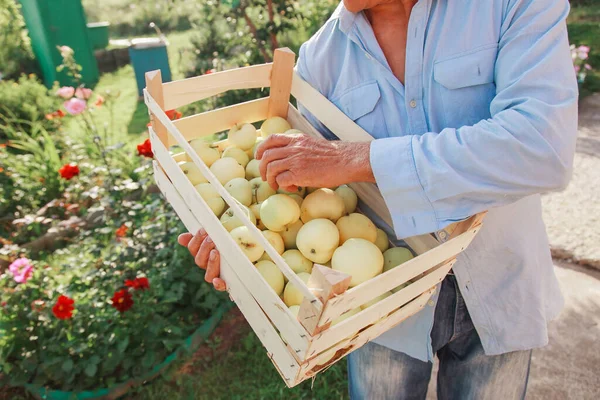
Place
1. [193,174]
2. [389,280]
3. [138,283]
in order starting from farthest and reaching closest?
[138,283] < [193,174] < [389,280]

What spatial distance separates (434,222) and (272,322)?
0.42 meters

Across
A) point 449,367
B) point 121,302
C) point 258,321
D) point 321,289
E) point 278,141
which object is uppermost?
point 278,141

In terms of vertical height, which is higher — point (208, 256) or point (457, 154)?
point (457, 154)

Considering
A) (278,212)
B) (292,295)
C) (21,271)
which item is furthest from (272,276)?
(21,271)

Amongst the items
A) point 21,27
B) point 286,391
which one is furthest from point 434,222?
point 21,27

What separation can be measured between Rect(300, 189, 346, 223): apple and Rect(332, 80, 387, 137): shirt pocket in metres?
0.22

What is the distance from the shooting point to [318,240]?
1.17m

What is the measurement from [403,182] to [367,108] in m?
0.35

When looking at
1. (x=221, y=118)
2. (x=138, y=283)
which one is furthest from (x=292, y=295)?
(x=138, y=283)

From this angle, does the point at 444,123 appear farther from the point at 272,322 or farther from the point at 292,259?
the point at 272,322

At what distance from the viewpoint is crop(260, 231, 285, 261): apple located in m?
1.23

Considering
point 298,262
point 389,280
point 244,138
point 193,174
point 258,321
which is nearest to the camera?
point 389,280

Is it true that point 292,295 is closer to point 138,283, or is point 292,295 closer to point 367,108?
point 367,108

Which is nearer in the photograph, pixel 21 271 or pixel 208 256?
pixel 208 256
